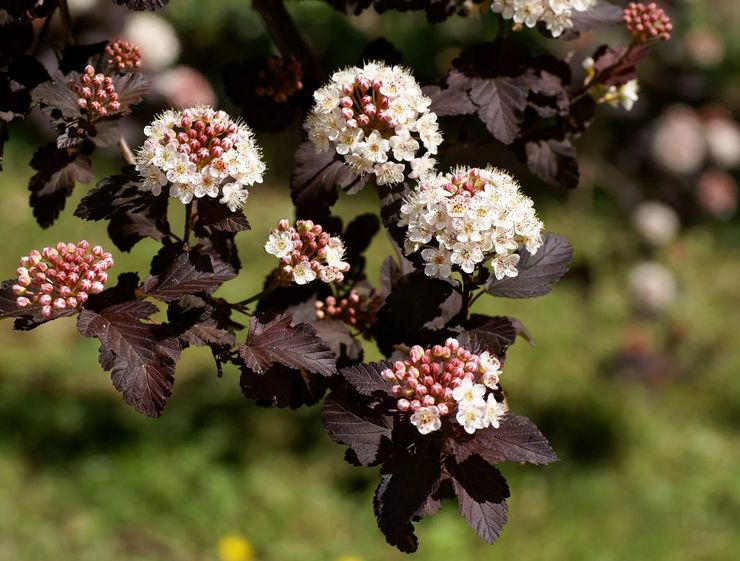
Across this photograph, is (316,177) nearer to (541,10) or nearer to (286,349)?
(286,349)

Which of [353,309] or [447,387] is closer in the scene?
[447,387]

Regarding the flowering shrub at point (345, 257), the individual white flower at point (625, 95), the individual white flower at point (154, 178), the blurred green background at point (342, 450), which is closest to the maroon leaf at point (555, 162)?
the flowering shrub at point (345, 257)

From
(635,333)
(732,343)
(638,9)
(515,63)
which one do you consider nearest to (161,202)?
(515,63)

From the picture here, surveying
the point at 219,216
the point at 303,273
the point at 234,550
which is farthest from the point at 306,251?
the point at 234,550

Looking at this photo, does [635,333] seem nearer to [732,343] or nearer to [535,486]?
[732,343]

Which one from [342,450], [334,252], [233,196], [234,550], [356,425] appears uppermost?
[233,196]

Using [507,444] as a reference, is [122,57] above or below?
above

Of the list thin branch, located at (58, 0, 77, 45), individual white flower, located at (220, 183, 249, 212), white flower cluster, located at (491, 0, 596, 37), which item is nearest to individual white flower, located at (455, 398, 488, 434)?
individual white flower, located at (220, 183, 249, 212)

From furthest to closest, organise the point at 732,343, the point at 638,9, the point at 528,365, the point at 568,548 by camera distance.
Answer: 1. the point at 732,343
2. the point at 528,365
3. the point at 568,548
4. the point at 638,9
